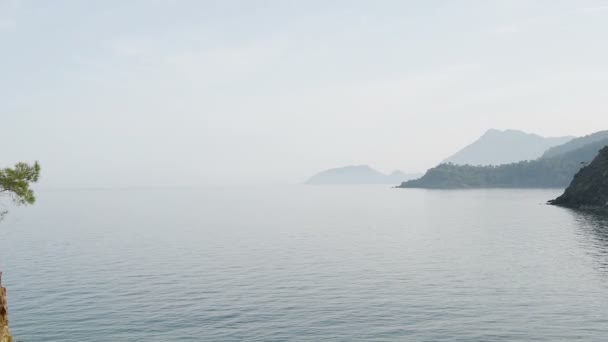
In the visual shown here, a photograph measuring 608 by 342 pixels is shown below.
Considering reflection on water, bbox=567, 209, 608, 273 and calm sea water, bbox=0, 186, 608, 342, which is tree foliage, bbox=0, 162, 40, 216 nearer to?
calm sea water, bbox=0, 186, 608, 342

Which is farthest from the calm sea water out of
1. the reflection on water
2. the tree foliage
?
the tree foliage

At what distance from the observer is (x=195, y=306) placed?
5772 centimetres

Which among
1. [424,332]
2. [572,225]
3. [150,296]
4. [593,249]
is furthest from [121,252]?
[572,225]

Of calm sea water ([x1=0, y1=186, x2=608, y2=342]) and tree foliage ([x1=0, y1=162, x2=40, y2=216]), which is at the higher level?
tree foliage ([x1=0, y1=162, x2=40, y2=216])

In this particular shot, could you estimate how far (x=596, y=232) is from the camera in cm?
12531

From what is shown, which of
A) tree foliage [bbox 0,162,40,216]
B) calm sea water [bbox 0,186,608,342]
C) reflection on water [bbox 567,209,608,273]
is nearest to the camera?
tree foliage [bbox 0,162,40,216]

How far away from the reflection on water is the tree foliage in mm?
81592

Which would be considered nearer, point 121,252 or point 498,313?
point 498,313

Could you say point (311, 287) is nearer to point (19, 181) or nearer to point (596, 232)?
point (19, 181)

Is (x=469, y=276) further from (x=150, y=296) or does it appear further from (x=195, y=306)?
(x=150, y=296)

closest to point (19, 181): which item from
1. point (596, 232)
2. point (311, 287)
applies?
point (311, 287)

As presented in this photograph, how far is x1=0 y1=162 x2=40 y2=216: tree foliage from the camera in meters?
38.3

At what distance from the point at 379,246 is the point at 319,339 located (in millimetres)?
66469

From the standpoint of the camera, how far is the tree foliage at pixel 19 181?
38312mm
